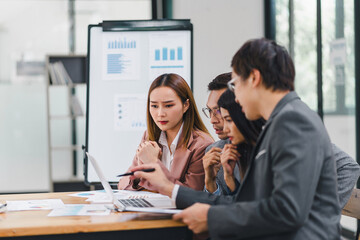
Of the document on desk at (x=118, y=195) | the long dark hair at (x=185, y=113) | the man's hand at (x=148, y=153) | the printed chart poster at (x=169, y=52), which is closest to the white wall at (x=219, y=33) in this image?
the printed chart poster at (x=169, y=52)

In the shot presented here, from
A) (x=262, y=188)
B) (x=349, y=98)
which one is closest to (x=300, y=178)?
(x=262, y=188)

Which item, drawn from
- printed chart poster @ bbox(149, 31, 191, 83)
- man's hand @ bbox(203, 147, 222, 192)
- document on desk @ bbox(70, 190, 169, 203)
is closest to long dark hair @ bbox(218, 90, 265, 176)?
man's hand @ bbox(203, 147, 222, 192)

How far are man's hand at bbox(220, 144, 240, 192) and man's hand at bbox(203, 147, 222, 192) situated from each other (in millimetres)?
85

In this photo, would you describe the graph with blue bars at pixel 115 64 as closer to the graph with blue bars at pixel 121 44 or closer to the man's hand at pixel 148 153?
the graph with blue bars at pixel 121 44

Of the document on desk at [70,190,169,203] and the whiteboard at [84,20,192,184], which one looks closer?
the document on desk at [70,190,169,203]

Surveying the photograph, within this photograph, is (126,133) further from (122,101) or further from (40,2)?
(40,2)

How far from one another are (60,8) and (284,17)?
11.4 feet

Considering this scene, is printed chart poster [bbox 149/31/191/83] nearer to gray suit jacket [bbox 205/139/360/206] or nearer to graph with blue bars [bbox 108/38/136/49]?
graph with blue bars [bbox 108/38/136/49]

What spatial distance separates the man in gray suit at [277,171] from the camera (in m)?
1.45

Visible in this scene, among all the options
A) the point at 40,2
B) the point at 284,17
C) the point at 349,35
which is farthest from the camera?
the point at 40,2

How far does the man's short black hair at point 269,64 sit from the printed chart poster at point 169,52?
180cm

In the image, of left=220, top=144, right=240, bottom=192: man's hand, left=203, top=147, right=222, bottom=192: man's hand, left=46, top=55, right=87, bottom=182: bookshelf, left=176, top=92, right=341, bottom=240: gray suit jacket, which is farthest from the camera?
left=46, top=55, right=87, bottom=182: bookshelf

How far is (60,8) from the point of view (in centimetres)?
701

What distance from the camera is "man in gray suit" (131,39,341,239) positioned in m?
1.45
